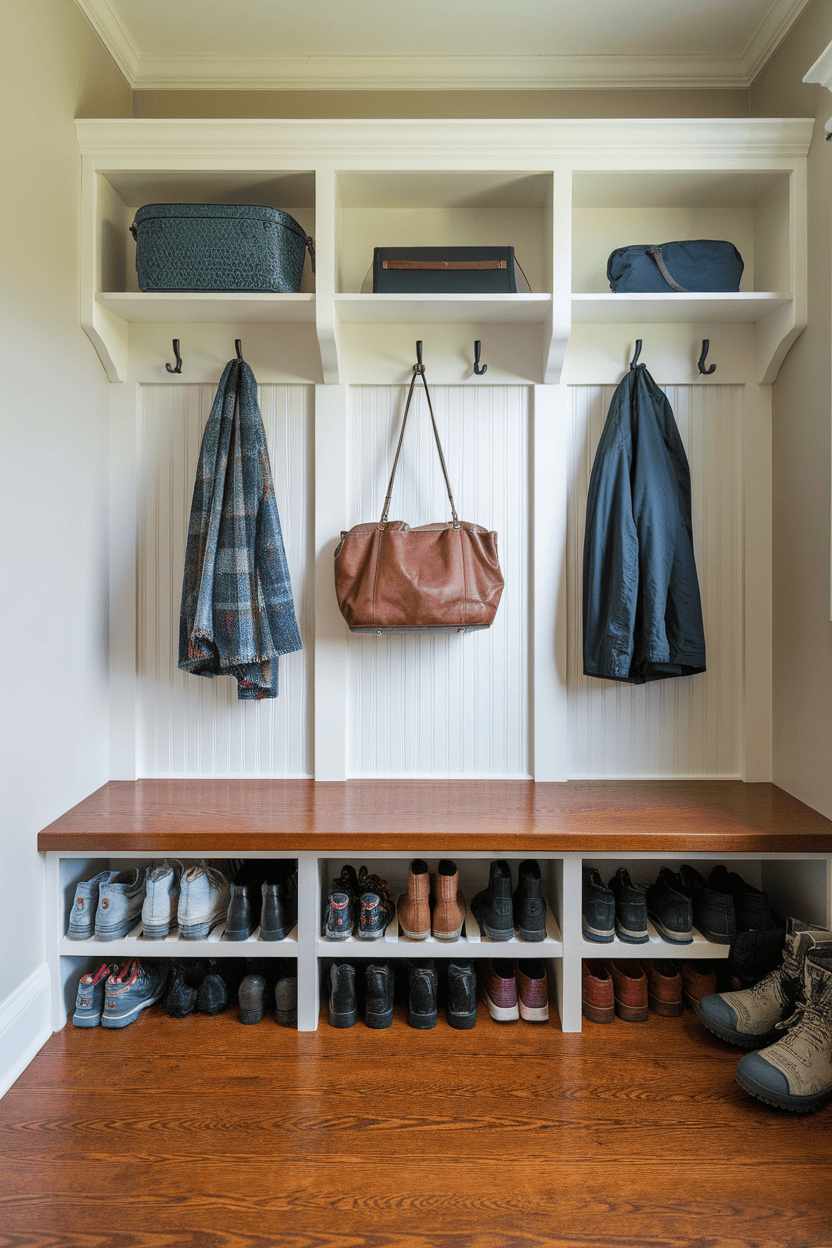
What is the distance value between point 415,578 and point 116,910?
44.1 inches

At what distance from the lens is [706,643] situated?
2.19 meters

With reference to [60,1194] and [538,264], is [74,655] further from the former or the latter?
[538,264]

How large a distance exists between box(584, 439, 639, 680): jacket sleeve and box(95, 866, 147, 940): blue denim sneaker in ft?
4.37

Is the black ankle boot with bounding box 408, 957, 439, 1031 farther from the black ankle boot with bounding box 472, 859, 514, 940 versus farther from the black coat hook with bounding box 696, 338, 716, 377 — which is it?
the black coat hook with bounding box 696, 338, 716, 377

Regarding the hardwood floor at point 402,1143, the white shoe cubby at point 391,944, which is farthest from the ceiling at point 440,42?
the hardwood floor at point 402,1143

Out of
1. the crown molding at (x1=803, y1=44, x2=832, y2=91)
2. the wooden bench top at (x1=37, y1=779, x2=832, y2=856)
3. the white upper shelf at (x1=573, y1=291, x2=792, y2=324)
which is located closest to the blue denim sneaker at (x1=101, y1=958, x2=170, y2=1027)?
the wooden bench top at (x1=37, y1=779, x2=832, y2=856)

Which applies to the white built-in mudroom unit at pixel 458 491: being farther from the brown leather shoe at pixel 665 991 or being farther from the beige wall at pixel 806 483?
the brown leather shoe at pixel 665 991

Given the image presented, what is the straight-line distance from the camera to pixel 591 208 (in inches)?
Answer: 85.7

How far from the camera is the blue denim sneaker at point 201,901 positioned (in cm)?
181

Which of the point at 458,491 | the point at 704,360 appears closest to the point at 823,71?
the point at 704,360

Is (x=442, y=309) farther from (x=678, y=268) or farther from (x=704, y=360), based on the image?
(x=704, y=360)

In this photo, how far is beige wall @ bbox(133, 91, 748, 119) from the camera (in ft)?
7.11

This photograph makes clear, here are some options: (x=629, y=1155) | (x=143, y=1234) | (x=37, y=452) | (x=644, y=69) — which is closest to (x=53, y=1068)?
(x=143, y=1234)

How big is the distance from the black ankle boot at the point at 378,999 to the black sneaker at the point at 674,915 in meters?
0.69
